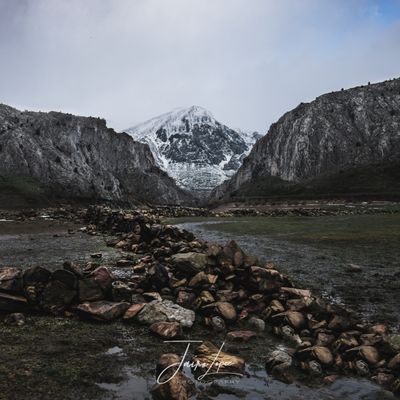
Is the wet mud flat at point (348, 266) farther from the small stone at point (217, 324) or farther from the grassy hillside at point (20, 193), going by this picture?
the grassy hillside at point (20, 193)

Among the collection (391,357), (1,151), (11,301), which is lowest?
(391,357)

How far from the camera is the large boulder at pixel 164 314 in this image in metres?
10.0

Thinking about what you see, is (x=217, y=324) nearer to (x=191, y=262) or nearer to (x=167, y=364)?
(x=167, y=364)

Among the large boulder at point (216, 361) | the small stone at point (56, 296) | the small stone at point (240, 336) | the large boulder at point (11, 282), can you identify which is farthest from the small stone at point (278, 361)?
the large boulder at point (11, 282)

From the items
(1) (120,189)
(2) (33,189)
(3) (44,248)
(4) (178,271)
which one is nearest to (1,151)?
(2) (33,189)

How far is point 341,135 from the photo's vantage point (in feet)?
634

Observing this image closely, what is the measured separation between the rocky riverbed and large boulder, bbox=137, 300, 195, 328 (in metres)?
0.03

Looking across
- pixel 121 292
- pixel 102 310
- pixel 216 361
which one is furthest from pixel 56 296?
pixel 216 361

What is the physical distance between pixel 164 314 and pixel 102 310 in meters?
1.56

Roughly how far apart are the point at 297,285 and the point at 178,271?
4285 millimetres

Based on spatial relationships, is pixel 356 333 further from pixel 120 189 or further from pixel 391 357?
pixel 120 189

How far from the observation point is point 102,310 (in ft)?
33.6

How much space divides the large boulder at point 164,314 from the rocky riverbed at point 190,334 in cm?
3

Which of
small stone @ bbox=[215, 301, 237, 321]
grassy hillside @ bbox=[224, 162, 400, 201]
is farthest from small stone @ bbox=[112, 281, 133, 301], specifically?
grassy hillside @ bbox=[224, 162, 400, 201]
